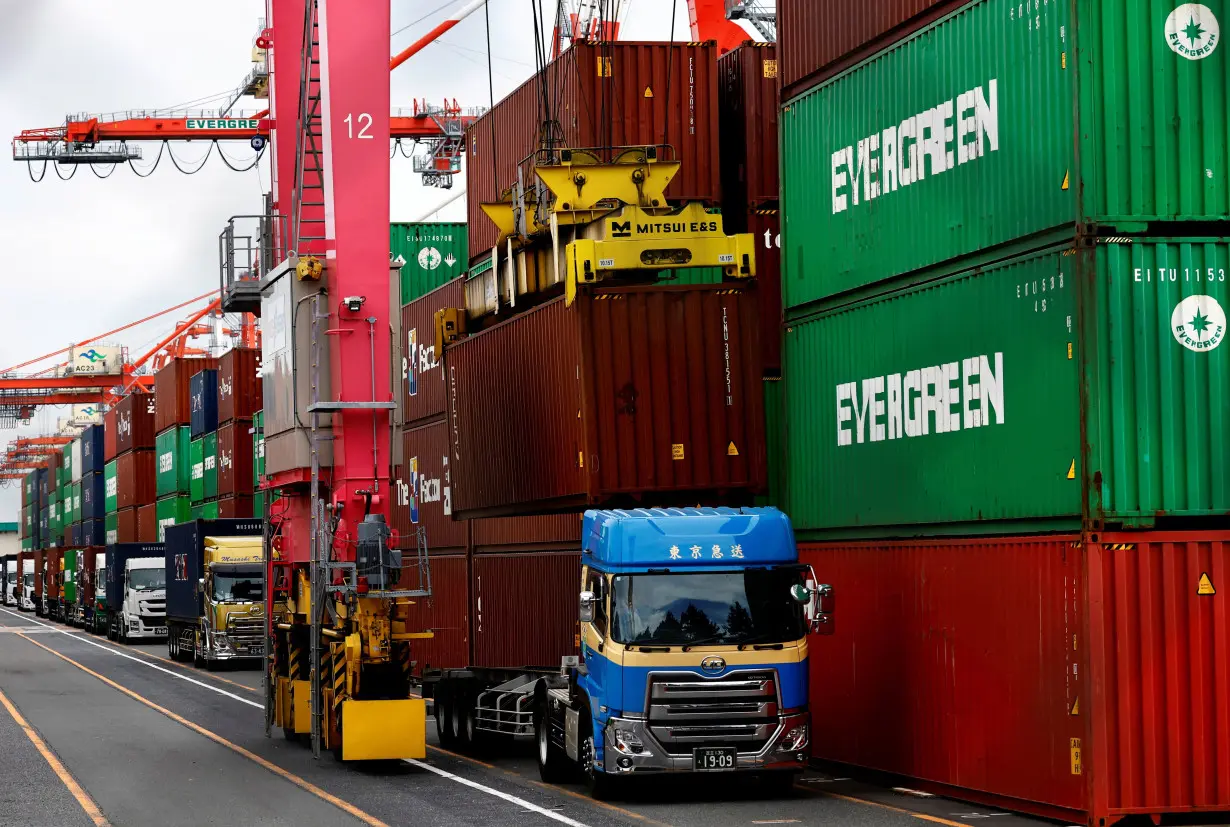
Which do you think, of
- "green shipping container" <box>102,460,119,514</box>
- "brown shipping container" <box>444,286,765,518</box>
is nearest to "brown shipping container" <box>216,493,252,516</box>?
"green shipping container" <box>102,460,119,514</box>

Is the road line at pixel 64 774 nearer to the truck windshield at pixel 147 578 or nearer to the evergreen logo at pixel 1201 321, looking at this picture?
the evergreen logo at pixel 1201 321

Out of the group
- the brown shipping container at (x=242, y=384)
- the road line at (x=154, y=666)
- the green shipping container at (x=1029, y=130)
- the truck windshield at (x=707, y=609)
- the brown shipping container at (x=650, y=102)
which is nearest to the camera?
the green shipping container at (x=1029, y=130)

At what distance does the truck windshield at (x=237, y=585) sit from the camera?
41.9 meters

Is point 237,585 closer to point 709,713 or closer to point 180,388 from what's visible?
point 180,388

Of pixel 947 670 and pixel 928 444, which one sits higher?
pixel 928 444

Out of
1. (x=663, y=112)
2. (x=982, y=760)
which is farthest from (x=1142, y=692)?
(x=663, y=112)

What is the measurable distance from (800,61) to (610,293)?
361cm

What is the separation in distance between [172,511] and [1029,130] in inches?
1987

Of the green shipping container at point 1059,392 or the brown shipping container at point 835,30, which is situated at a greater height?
the brown shipping container at point 835,30

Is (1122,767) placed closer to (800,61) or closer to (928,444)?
(928,444)

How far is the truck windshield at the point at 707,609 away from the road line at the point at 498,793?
180 centimetres

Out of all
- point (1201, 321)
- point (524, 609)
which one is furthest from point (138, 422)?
point (1201, 321)

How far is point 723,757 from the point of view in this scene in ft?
52.9

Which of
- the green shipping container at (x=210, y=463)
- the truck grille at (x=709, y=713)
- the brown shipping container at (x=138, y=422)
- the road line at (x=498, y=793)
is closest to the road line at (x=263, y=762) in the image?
the road line at (x=498, y=793)
